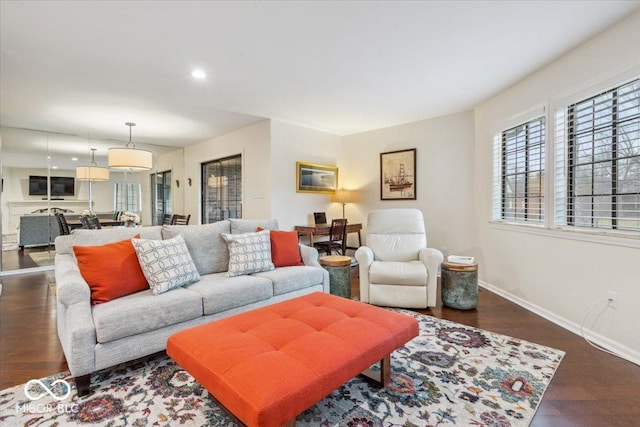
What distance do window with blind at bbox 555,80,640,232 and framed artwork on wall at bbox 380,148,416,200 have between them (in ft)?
7.18

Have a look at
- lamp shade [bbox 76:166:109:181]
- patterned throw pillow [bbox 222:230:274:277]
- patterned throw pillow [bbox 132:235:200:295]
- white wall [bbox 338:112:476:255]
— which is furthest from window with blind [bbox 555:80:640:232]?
lamp shade [bbox 76:166:109:181]

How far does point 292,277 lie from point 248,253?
18.5 inches

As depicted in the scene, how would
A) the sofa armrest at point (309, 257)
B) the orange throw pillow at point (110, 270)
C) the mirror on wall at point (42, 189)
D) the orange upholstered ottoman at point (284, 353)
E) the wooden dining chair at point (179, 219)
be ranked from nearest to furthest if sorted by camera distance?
the orange upholstered ottoman at point (284, 353), the orange throw pillow at point (110, 270), the sofa armrest at point (309, 257), the mirror on wall at point (42, 189), the wooden dining chair at point (179, 219)

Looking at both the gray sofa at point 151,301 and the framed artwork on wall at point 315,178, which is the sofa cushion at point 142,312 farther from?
the framed artwork on wall at point 315,178

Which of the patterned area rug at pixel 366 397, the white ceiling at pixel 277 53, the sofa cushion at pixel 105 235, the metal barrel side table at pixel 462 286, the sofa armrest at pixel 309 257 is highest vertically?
the white ceiling at pixel 277 53

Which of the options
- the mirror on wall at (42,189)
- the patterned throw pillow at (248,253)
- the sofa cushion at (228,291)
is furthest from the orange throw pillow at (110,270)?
the mirror on wall at (42,189)

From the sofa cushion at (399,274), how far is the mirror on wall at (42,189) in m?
5.62

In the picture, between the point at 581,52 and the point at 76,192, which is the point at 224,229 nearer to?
the point at 581,52

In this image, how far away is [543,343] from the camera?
7.88ft

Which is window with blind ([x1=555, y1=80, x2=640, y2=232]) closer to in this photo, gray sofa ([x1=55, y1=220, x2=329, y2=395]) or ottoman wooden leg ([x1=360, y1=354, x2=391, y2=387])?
ottoman wooden leg ([x1=360, y1=354, x2=391, y2=387])

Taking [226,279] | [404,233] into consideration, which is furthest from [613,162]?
[226,279]

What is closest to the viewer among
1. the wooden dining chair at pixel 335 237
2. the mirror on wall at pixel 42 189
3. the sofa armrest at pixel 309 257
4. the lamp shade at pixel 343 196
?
the sofa armrest at pixel 309 257

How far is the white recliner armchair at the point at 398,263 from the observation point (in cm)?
308

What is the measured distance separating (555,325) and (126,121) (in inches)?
240
